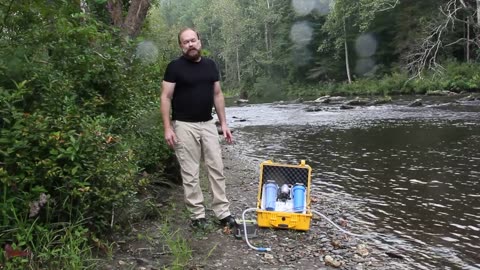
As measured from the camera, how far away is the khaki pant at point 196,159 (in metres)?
4.33

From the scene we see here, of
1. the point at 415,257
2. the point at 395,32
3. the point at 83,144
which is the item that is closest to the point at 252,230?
the point at 415,257

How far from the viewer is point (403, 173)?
7625mm

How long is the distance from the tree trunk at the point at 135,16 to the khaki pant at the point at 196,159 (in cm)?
257

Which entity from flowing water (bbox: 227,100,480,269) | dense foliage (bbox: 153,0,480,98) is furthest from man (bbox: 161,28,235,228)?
dense foliage (bbox: 153,0,480,98)

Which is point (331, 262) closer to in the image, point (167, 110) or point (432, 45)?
point (167, 110)

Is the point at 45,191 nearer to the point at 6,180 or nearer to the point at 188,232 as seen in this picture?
the point at 6,180

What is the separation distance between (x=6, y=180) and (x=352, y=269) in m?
2.83

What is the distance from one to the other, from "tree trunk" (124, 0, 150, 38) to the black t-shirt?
2.36 metres

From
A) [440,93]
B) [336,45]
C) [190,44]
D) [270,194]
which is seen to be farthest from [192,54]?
[336,45]

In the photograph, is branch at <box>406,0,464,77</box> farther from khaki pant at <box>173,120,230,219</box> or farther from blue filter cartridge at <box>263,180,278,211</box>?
khaki pant at <box>173,120,230,219</box>

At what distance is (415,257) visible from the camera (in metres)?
4.14

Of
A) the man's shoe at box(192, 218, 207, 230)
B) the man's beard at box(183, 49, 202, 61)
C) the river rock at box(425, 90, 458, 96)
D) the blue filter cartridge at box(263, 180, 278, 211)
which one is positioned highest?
the man's beard at box(183, 49, 202, 61)

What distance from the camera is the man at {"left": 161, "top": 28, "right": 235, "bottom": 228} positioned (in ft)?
13.9

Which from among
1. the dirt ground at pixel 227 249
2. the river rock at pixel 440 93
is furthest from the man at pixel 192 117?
the river rock at pixel 440 93
